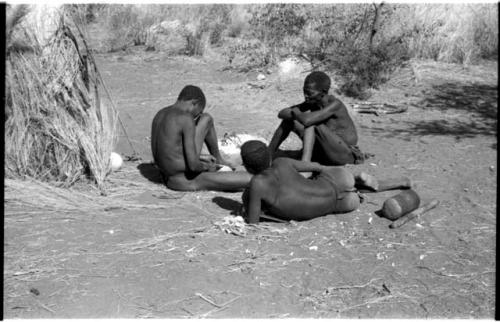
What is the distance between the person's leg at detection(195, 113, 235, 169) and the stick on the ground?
2.10m

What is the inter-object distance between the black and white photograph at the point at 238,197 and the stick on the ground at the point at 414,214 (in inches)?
0.7

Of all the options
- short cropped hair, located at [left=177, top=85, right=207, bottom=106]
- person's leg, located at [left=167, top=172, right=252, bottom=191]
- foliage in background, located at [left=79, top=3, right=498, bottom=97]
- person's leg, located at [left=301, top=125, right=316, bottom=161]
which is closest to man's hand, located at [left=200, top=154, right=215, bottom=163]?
person's leg, located at [left=167, top=172, right=252, bottom=191]

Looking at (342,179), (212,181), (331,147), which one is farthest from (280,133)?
(342,179)

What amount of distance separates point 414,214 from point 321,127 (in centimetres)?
170

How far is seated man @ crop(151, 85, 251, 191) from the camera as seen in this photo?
5996 millimetres

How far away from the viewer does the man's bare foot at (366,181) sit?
5.69m

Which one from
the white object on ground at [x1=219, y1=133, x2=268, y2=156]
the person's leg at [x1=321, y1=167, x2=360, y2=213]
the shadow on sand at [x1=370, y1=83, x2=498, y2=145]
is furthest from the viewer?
the shadow on sand at [x1=370, y1=83, x2=498, y2=145]

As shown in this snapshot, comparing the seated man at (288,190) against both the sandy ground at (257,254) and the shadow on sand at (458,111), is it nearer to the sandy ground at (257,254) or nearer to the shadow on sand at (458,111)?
the sandy ground at (257,254)

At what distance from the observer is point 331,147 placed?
21.9ft

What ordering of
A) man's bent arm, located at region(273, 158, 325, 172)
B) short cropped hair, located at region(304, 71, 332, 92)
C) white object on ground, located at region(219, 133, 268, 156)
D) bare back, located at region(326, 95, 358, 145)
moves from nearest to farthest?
man's bent arm, located at region(273, 158, 325, 172) < short cropped hair, located at region(304, 71, 332, 92) < bare back, located at region(326, 95, 358, 145) < white object on ground, located at region(219, 133, 268, 156)

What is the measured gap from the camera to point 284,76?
1098 cm

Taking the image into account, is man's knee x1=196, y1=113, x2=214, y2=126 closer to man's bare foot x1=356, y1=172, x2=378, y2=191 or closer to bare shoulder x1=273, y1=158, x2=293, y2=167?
bare shoulder x1=273, y1=158, x2=293, y2=167

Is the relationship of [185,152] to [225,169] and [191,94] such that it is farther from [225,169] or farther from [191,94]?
[225,169]

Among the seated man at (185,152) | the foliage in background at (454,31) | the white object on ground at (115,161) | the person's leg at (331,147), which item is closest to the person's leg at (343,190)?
the seated man at (185,152)
